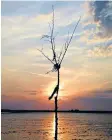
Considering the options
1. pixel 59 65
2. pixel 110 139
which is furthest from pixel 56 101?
pixel 110 139

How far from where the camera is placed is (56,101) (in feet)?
11.9

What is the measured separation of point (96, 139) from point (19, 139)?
9152 mm

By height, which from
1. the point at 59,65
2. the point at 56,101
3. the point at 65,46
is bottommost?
the point at 56,101

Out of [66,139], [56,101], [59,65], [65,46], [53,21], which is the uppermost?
[53,21]

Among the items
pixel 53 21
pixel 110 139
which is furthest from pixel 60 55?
pixel 110 139

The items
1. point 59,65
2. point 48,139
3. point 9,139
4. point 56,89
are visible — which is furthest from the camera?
point 48,139

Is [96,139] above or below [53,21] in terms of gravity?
below

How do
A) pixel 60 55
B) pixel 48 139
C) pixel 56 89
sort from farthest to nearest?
pixel 48 139, pixel 60 55, pixel 56 89

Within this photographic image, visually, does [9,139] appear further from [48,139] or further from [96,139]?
[96,139]

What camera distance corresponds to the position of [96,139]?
36.1 meters

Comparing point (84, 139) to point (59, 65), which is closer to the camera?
point (59, 65)

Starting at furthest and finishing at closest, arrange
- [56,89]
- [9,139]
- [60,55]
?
[9,139] → [60,55] → [56,89]

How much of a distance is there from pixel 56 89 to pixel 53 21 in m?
1.10

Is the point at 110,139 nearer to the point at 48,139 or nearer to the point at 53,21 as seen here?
the point at 48,139
